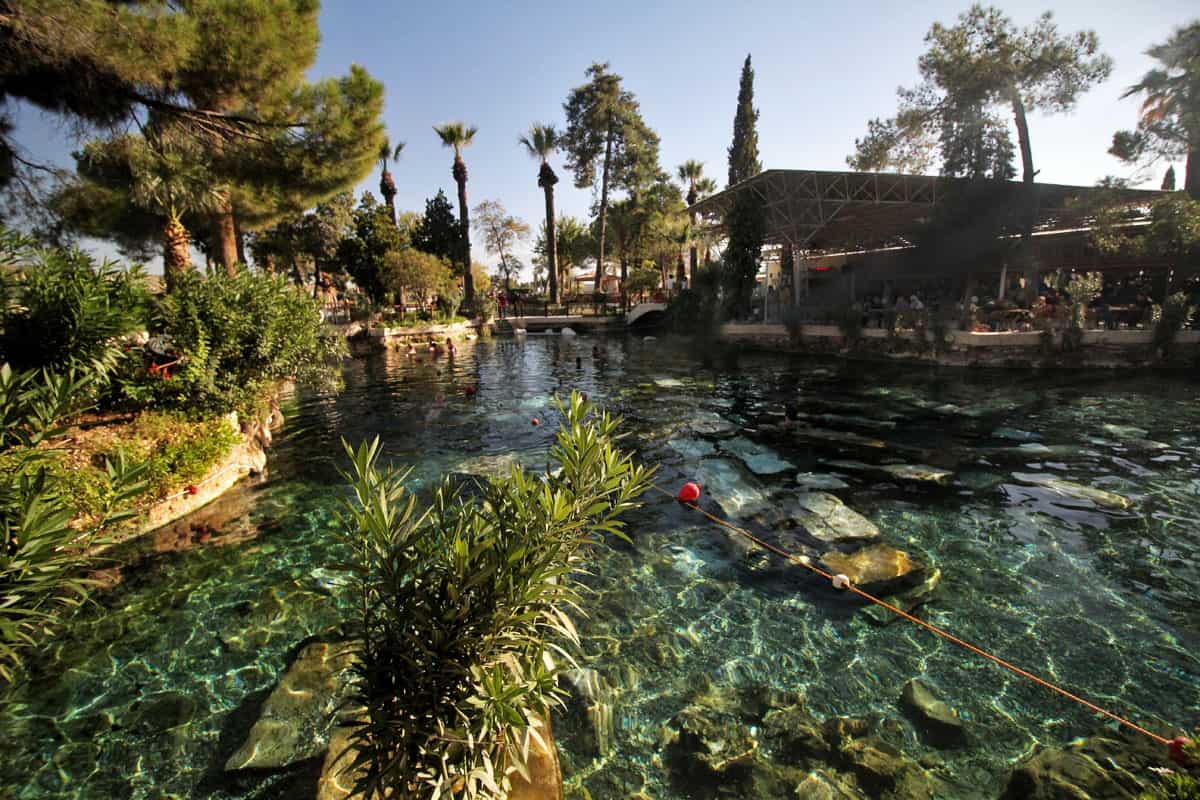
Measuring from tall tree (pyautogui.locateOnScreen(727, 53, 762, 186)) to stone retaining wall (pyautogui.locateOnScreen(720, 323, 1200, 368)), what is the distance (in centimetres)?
2164

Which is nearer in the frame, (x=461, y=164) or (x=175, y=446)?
(x=175, y=446)

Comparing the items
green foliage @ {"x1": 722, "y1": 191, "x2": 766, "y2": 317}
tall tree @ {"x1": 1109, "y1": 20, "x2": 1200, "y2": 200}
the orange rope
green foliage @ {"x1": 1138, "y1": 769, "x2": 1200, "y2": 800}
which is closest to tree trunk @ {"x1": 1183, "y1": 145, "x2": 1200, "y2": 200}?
tall tree @ {"x1": 1109, "y1": 20, "x2": 1200, "y2": 200}

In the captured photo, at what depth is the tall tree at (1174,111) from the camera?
1642 centimetres

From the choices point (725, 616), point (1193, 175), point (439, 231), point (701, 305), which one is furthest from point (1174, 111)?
point (439, 231)

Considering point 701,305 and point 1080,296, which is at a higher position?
point 701,305

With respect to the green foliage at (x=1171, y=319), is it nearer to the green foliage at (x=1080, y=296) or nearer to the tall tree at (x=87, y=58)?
the green foliage at (x=1080, y=296)

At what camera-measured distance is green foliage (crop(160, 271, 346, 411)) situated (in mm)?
8531

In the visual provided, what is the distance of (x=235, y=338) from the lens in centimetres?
905

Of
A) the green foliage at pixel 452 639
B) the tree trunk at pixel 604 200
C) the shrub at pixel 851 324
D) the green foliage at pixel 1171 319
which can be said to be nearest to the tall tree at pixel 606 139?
the tree trunk at pixel 604 200

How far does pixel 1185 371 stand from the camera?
1588cm

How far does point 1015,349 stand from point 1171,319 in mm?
3787

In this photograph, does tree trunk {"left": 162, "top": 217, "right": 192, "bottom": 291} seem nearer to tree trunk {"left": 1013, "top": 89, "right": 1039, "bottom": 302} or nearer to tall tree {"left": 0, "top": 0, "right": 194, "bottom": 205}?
tall tree {"left": 0, "top": 0, "right": 194, "bottom": 205}

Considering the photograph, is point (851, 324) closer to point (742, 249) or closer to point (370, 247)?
point (742, 249)

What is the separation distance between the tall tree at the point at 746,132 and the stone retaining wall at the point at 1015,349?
21639 mm
